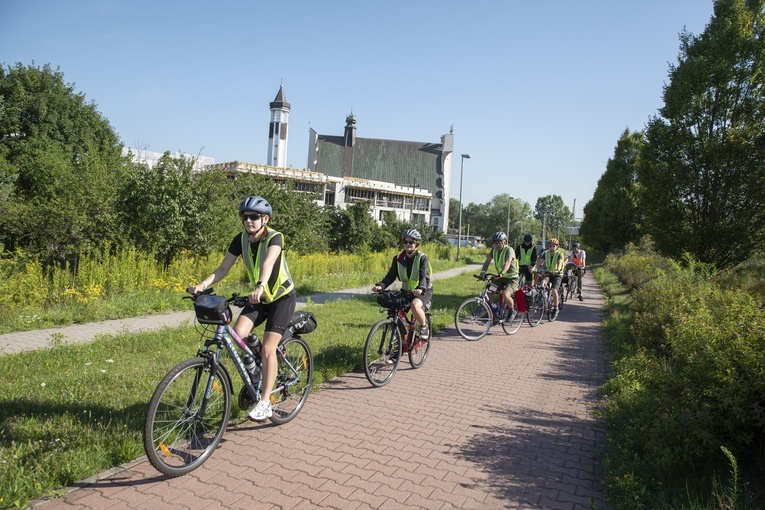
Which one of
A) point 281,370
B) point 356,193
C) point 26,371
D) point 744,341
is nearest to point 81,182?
point 26,371

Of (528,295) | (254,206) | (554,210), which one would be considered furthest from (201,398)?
(554,210)

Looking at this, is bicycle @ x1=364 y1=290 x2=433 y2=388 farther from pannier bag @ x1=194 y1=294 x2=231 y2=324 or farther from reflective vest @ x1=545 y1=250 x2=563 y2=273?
reflective vest @ x1=545 y1=250 x2=563 y2=273

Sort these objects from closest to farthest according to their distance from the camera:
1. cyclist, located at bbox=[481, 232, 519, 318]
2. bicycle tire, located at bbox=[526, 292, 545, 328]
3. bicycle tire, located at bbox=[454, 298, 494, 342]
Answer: bicycle tire, located at bbox=[454, 298, 494, 342] < cyclist, located at bbox=[481, 232, 519, 318] < bicycle tire, located at bbox=[526, 292, 545, 328]

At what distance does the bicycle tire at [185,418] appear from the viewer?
3662mm

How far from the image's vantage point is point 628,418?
5.18m

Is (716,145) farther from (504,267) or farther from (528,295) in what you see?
(504,267)

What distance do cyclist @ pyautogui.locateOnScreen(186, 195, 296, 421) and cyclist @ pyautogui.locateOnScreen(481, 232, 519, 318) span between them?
19.8 feet

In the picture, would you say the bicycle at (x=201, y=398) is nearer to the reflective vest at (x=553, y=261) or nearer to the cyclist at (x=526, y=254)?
the cyclist at (x=526, y=254)

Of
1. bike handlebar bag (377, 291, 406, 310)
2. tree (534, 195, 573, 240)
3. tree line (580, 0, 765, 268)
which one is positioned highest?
tree (534, 195, 573, 240)

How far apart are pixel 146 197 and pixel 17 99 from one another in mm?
27267

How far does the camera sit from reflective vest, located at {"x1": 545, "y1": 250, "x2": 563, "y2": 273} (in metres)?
13.1

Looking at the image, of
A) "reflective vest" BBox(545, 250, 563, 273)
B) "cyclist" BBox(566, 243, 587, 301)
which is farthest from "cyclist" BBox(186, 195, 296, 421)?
"cyclist" BBox(566, 243, 587, 301)

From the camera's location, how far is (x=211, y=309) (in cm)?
402

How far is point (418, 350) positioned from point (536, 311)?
5.30 m
